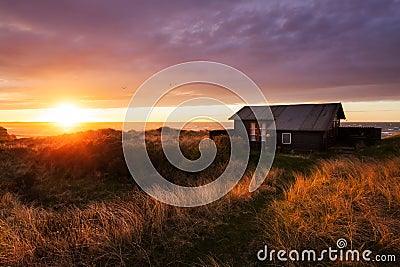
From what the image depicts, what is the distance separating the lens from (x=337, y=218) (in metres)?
5.16

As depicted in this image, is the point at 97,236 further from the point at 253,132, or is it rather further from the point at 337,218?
the point at 253,132

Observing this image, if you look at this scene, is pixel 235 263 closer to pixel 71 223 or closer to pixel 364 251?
pixel 364 251

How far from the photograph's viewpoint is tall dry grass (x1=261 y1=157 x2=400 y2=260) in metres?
4.45

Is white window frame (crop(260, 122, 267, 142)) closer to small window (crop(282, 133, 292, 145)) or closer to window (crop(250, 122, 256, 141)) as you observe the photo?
window (crop(250, 122, 256, 141))

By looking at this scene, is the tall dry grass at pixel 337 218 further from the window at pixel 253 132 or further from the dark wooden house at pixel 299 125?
the window at pixel 253 132

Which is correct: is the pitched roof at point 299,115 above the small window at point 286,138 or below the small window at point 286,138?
above

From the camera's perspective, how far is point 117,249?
14.5 ft

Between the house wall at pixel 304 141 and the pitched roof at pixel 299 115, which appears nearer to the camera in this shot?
the house wall at pixel 304 141

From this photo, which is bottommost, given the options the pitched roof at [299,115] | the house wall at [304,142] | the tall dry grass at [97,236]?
the tall dry grass at [97,236]

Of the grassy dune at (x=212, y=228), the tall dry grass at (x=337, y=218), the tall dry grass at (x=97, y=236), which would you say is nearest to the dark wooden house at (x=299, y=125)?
the grassy dune at (x=212, y=228)

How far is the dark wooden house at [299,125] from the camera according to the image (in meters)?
22.7

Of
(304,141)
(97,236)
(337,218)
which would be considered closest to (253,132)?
(304,141)

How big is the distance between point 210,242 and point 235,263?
0.85 meters

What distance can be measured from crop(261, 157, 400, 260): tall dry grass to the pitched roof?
16.7 m
